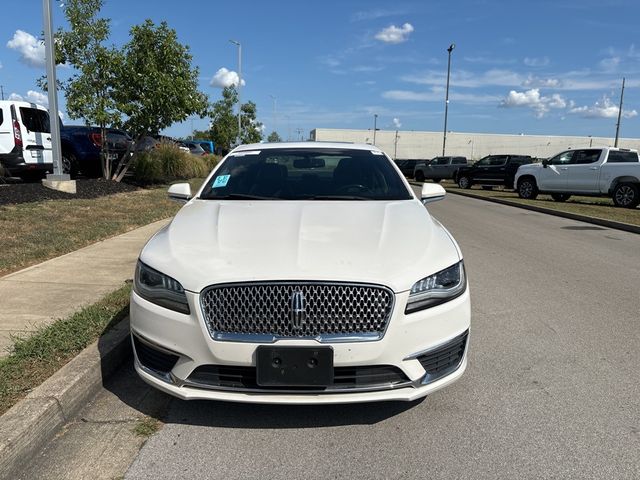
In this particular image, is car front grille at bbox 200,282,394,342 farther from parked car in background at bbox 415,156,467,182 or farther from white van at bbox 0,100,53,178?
parked car in background at bbox 415,156,467,182

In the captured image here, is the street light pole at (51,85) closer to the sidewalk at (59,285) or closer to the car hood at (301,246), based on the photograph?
the sidewalk at (59,285)

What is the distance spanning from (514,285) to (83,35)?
41.9ft

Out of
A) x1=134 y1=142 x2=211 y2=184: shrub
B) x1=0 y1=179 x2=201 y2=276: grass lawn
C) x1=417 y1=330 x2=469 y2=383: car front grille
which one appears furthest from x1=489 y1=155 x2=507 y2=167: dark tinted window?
x1=417 y1=330 x2=469 y2=383: car front grille

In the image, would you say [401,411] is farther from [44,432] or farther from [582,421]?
[44,432]

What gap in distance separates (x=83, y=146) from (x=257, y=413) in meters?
14.7

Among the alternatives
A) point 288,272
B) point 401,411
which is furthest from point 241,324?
point 401,411

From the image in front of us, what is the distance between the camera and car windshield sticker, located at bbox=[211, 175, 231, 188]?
4.41 metres

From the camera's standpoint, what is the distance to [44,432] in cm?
281

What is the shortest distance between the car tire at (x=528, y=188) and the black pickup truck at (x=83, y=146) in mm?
14509

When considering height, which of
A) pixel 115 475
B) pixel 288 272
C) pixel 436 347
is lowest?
pixel 115 475

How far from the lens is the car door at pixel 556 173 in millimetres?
18344

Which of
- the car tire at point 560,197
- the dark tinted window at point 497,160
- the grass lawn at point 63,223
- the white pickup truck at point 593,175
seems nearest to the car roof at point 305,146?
the grass lawn at point 63,223

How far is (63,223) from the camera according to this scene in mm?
8703

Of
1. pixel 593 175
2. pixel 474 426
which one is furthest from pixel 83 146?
pixel 593 175
